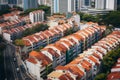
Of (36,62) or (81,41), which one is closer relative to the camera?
(36,62)

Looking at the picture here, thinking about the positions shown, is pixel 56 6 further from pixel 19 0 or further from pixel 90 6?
pixel 19 0

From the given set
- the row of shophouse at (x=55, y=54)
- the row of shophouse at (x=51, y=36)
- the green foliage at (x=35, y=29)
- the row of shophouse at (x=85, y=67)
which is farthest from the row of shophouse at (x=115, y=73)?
the green foliage at (x=35, y=29)

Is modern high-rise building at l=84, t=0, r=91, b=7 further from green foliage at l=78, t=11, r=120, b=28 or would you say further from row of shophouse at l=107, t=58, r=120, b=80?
row of shophouse at l=107, t=58, r=120, b=80

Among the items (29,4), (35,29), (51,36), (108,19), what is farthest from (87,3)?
(51,36)

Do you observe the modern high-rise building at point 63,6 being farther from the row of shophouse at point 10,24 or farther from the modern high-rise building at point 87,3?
the row of shophouse at point 10,24

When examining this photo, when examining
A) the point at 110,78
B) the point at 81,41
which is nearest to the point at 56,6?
the point at 81,41

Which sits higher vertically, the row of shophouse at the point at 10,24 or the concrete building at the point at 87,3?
the concrete building at the point at 87,3

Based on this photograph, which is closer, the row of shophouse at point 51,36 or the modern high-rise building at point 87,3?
the row of shophouse at point 51,36

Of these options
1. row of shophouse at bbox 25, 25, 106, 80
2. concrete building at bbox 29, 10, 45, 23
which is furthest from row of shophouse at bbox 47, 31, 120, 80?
concrete building at bbox 29, 10, 45, 23
